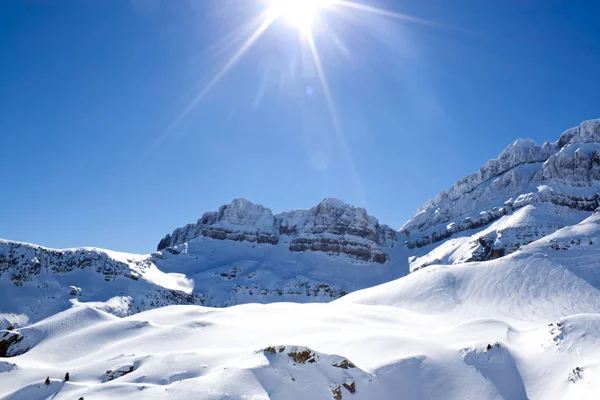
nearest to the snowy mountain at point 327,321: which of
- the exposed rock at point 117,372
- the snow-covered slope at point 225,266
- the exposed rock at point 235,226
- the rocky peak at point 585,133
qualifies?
the exposed rock at point 117,372

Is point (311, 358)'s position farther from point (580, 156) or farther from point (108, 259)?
point (580, 156)

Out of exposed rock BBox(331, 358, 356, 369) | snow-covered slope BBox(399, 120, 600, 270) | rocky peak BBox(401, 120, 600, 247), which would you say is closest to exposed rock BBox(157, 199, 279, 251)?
snow-covered slope BBox(399, 120, 600, 270)

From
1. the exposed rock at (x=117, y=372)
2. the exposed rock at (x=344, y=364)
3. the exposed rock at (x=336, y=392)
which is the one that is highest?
the exposed rock at (x=344, y=364)

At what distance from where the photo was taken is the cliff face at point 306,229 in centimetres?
14662

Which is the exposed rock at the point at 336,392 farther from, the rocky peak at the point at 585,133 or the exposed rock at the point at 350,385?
the rocky peak at the point at 585,133

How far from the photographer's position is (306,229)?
158375 millimetres

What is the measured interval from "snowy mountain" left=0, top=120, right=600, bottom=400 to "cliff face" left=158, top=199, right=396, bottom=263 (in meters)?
21.8

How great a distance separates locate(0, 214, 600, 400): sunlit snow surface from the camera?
598 inches

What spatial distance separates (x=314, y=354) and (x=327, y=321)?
47.9ft

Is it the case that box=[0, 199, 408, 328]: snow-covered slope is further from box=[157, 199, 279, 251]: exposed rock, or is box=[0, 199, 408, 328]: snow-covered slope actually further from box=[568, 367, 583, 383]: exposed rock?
box=[568, 367, 583, 383]: exposed rock

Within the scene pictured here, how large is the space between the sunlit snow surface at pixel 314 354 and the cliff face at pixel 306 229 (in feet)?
347

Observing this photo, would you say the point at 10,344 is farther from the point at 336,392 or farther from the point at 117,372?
the point at 336,392

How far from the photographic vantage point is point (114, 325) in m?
32.4

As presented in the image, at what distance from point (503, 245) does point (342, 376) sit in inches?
3251
